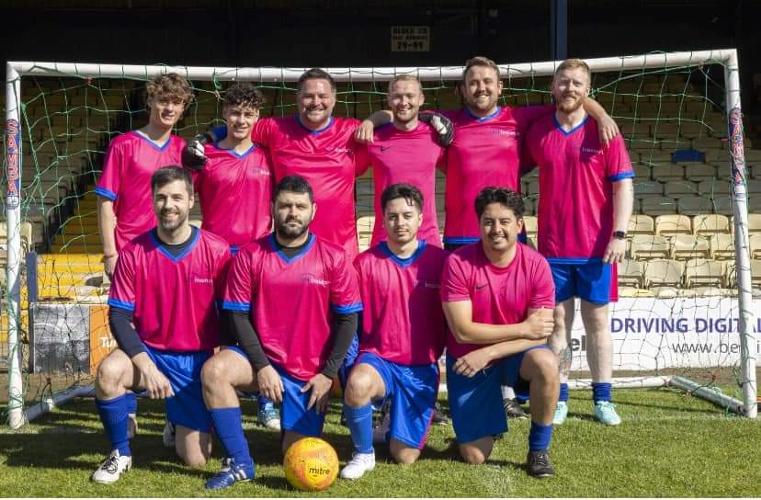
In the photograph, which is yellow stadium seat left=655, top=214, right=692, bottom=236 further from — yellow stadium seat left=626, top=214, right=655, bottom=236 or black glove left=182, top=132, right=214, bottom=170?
black glove left=182, top=132, right=214, bottom=170

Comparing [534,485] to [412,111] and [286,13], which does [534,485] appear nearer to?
[412,111]

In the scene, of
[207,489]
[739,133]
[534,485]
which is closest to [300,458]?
[207,489]

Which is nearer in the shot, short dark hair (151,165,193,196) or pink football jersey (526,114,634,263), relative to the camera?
short dark hair (151,165,193,196)

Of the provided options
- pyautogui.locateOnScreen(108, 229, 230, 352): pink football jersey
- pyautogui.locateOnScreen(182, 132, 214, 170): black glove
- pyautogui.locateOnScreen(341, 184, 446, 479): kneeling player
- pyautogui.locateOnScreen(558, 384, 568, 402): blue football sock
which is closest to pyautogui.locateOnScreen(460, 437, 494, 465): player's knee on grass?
pyautogui.locateOnScreen(341, 184, 446, 479): kneeling player

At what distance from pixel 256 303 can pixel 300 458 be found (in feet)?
2.40

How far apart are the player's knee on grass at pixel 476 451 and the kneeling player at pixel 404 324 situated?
0.68 ft

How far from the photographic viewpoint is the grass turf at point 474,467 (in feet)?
12.4

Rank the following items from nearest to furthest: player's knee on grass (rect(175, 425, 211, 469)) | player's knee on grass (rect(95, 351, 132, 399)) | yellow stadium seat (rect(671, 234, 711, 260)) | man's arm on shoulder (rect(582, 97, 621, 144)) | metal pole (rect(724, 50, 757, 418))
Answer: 1. player's knee on grass (rect(95, 351, 132, 399))
2. player's knee on grass (rect(175, 425, 211, 469))
3. man's arm on shoulder (rect(582, 97, 621, 144))
4. metal pole (rect(724, 50, 757, 418))
5. yellow stadium seat (rect(671, 234, 711, 260))

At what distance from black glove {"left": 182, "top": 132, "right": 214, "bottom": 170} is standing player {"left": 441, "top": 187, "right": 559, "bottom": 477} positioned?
1.44 metres

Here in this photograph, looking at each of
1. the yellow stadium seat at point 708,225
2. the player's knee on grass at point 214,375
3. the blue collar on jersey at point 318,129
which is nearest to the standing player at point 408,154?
the blue collar on jersey at point 318,129

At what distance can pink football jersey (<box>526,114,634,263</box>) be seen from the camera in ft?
15.7

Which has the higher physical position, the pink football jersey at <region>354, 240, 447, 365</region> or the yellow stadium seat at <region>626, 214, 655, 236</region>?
the yellow stadium seat at <region>626, 214, 655, 236</region>

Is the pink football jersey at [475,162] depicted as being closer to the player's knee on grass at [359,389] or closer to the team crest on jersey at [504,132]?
the team crest on jersey at [504,132]

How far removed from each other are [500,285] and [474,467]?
0.85 m
